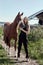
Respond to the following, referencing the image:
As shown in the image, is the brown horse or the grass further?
the brown horse

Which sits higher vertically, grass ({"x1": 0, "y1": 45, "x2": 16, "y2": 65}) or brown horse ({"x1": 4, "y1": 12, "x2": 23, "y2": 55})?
brown horse ({"x1": 4, "y1": 12, "x2": 23, "y2": 55})

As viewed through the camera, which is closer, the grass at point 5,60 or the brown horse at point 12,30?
the grass at point 5,60

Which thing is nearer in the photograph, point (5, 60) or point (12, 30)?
point (5, 60)

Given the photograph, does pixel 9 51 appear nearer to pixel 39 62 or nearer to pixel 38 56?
pixel 38 56

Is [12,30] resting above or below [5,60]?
above

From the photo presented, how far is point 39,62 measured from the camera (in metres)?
11.8

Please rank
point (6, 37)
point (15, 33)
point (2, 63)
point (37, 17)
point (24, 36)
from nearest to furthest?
point (2, 63) < point (24, 36) < point (15, 33) < point (6, 37) < point (37, 17)

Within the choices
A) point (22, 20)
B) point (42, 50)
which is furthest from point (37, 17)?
point (22, 20)

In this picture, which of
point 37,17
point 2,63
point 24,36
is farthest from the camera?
point 37,17

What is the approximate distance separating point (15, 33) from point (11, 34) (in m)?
0.33

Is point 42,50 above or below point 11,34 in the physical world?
below

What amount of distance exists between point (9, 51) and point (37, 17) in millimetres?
33055

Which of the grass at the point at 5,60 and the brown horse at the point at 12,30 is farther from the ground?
the brown horse at the point at 12,30

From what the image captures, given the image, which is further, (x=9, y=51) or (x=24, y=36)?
(x=9, y=51)
